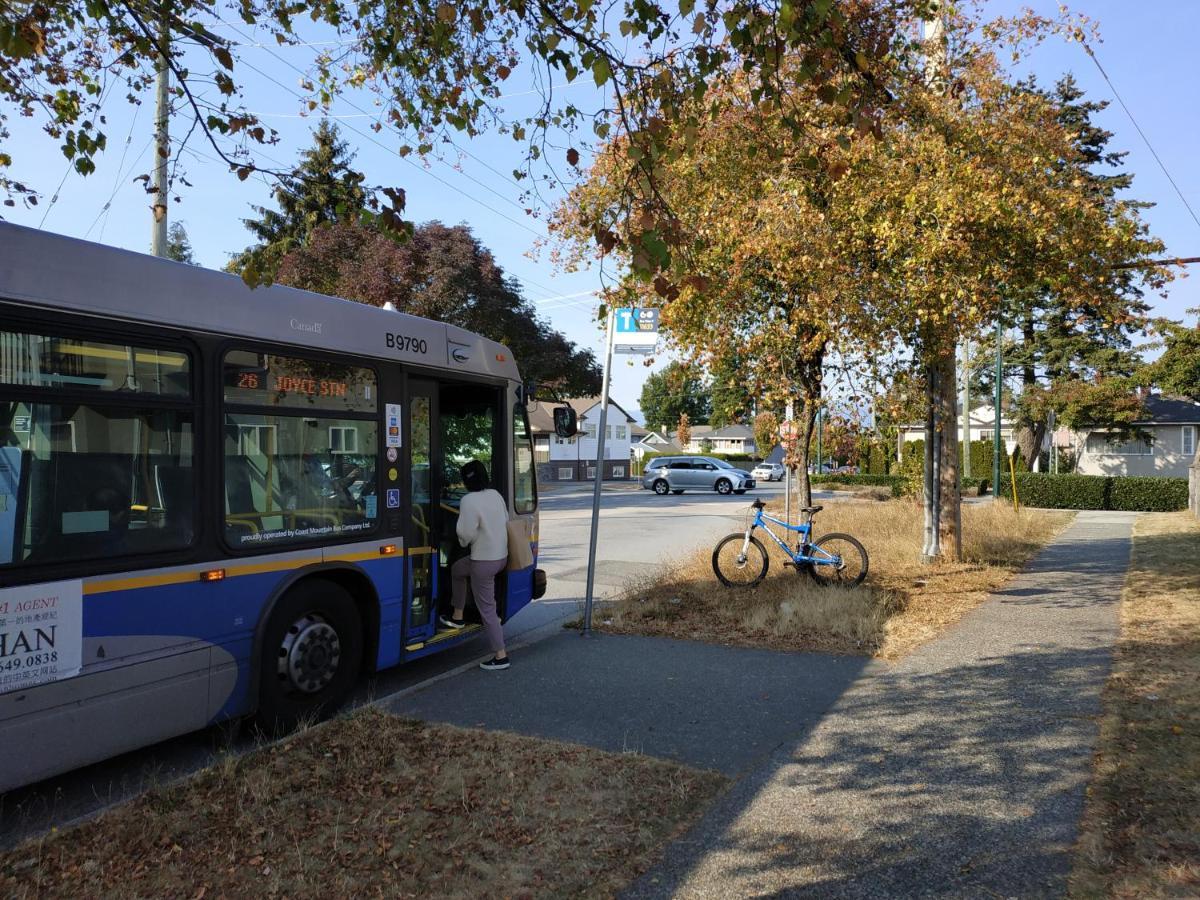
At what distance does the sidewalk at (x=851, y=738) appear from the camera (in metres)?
3.50

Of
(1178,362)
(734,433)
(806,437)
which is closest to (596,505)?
(806,437)

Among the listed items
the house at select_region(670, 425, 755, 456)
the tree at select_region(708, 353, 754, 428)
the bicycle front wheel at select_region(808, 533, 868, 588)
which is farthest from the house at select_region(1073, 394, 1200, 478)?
the house at select_region(670, 425, 755, 456)

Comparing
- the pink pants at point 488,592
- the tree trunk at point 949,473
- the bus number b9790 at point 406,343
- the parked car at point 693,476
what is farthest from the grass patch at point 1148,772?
the parked car at point 693,476

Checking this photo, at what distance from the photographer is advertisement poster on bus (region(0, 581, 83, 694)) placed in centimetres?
379

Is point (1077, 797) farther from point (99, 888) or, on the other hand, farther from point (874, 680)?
point (99, 888)

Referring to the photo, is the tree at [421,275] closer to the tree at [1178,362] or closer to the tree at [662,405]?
the tree at [1178,362]

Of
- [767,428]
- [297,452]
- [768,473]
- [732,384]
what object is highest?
[732,384]

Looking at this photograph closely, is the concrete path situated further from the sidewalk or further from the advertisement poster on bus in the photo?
the advertisement poster on bus

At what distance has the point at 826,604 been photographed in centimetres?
862

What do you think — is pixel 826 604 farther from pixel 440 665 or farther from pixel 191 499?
pixel 191 499

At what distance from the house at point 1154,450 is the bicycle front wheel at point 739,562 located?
131 ft

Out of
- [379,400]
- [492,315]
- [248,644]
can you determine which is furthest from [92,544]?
[492,315]

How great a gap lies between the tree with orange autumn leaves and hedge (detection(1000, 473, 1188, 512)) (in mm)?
21059

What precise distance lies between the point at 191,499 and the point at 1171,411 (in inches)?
2064
